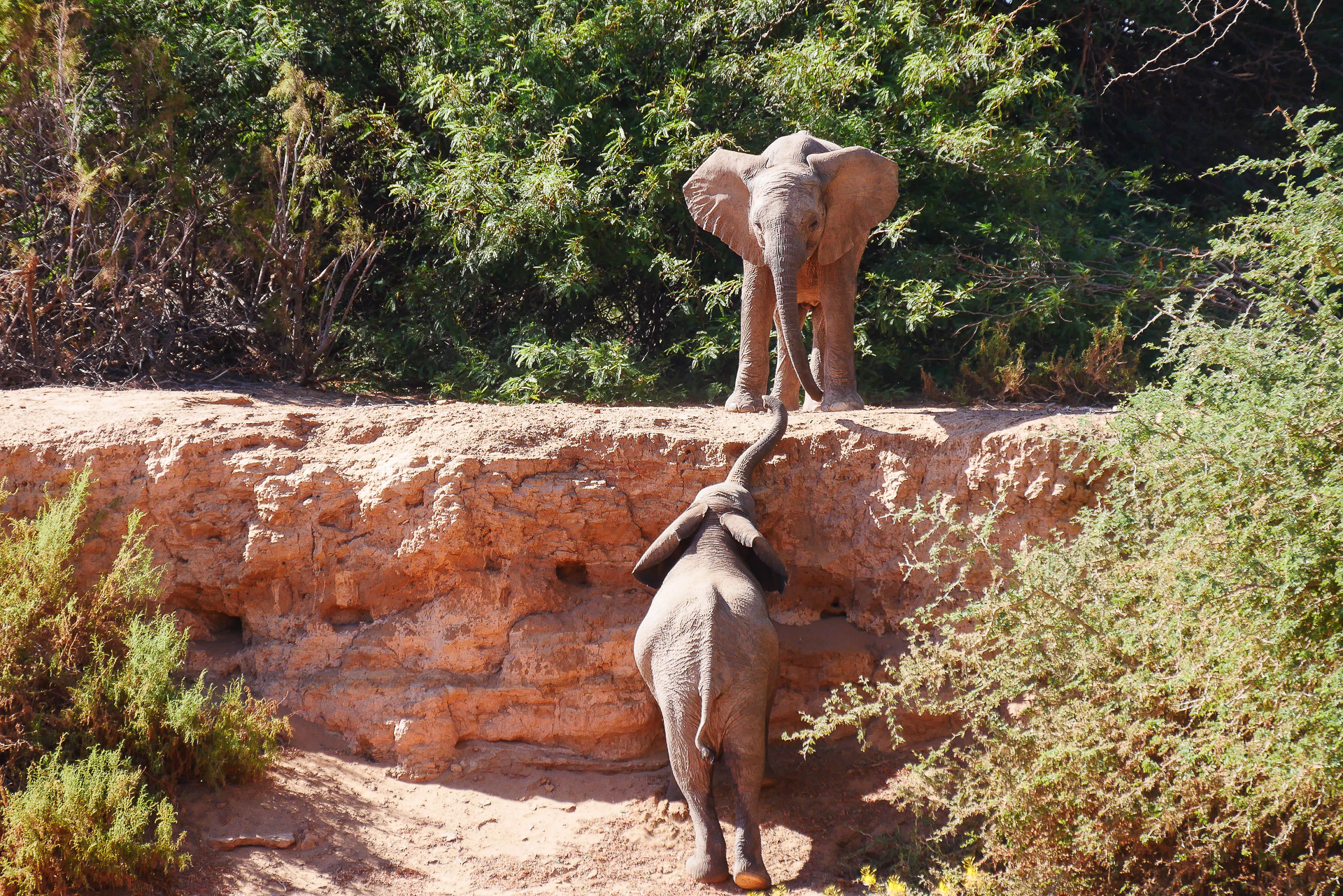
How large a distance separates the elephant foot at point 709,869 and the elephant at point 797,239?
257 centimetres

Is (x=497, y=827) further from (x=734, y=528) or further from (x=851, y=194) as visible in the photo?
(x=851, y=194)

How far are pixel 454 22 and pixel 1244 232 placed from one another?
7.06 m

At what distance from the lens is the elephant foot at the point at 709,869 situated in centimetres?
478

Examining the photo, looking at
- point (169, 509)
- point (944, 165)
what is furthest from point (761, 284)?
point (169, 509)

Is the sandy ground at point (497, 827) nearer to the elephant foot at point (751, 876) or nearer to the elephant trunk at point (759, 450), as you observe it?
the elephant foot at point (751, 876)

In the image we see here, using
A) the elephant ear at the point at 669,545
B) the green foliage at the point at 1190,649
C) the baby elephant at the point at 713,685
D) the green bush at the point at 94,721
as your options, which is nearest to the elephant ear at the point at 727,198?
the elephant ear at the point at 669,545

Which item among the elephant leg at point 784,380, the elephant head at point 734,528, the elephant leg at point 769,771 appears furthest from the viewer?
the elephant leg at point 784,380

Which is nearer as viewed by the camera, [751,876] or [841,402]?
[751,876]

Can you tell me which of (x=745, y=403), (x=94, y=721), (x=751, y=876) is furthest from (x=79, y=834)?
(x=745, y=403)

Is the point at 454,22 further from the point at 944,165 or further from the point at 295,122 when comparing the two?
the point at 944,165

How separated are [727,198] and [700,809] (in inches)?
148

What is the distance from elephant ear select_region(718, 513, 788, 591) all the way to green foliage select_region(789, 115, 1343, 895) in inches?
30.5

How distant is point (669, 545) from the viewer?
5.36 m

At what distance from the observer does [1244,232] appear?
522 cm
